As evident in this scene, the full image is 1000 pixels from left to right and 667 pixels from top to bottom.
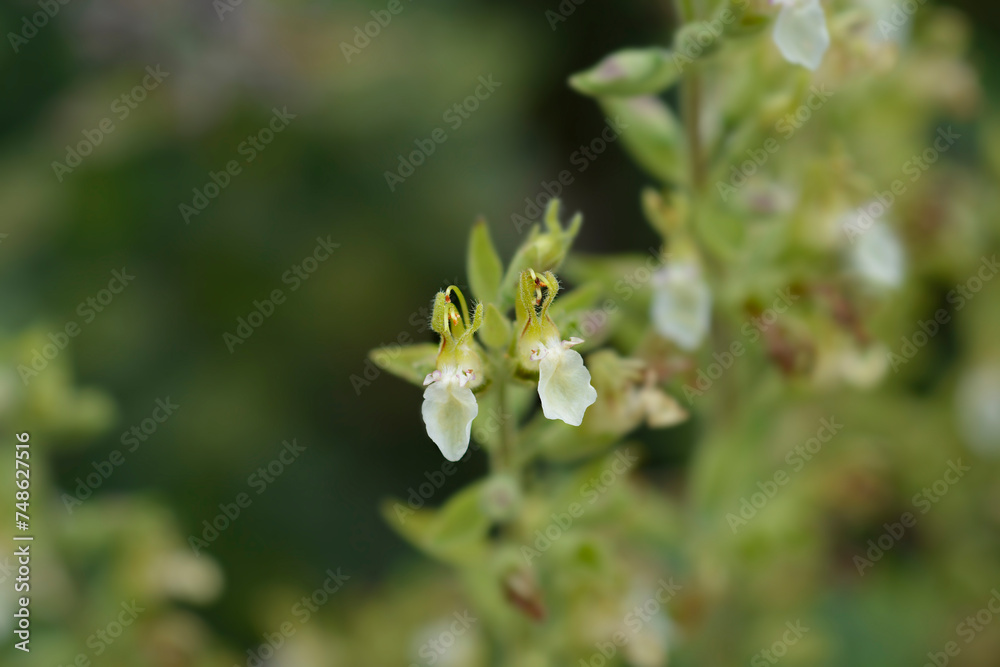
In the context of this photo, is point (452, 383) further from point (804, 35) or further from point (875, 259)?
point (875, 259)

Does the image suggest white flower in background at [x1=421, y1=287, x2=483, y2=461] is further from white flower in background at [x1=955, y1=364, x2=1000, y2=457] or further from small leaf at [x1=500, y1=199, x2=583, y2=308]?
white flower in background at [x1=955, y1=364, x2=1000, y2=457]

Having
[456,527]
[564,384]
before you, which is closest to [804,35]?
[564,384]

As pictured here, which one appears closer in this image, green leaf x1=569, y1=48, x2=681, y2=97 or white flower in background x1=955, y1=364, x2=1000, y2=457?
green leaf x1=569, y1=48, x2=681, y2=97

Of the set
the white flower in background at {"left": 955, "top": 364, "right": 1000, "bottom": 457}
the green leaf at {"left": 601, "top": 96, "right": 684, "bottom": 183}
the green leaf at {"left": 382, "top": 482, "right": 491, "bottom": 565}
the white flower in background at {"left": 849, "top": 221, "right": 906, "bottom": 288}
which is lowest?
the white flower in background at {"left": 955, "top": 364, "right": 1000, "bottom": 457}

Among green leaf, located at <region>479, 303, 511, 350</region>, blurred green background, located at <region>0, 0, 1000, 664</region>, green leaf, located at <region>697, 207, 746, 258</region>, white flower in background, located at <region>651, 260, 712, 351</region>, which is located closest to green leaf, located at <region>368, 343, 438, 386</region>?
green leaf, located at <region>479, 303, 511, 350</region>

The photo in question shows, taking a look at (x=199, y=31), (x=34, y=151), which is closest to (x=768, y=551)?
(x=199, y=31)

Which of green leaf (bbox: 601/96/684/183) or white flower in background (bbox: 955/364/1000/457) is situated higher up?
green leaf (bbox: 601/96/684/183)
